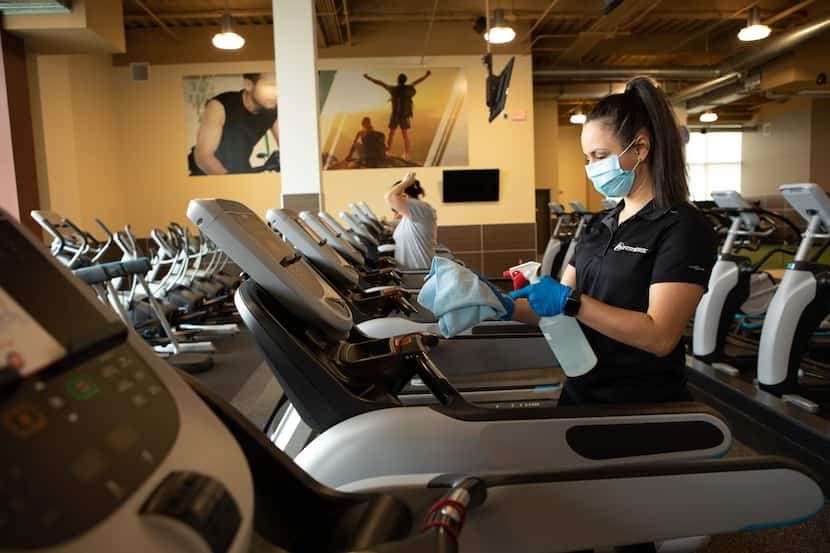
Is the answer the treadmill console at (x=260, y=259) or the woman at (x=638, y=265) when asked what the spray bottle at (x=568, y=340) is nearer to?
the woman at (x=638, y=265)

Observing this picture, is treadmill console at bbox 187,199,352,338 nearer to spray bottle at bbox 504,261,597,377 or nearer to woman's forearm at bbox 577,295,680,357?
spray bottle at bbox 504,261,597,377

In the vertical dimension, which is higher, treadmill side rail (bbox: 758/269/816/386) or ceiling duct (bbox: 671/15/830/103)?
ceiling duct (bbox: 671/15/830/103)

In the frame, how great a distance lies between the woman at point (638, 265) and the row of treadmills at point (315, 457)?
0.47ft

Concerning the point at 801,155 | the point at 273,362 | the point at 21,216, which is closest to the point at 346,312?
the point at 273,362

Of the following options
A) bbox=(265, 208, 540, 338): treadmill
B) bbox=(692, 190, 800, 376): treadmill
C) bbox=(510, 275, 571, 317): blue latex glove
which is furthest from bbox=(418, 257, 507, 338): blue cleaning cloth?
bbox=(692, 190, 800, 376): treadmill

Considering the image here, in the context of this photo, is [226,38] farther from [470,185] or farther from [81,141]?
[470,185]

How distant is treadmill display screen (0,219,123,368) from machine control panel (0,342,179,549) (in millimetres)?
24

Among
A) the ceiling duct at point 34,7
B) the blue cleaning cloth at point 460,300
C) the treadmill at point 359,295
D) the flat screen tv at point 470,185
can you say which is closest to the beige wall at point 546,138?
the flat screen tv at point 470,185

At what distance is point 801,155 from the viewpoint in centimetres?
1458

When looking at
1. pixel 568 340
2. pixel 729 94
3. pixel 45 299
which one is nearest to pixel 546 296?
pixel 568 340

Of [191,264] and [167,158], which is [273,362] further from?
[167,158]

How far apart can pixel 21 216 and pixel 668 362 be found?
24.1 ft

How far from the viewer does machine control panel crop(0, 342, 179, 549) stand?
422 millimetres

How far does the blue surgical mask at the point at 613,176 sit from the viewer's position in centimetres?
158
